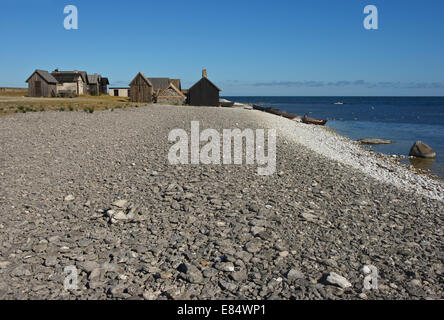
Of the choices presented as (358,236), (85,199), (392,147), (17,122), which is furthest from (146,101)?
(358,236)

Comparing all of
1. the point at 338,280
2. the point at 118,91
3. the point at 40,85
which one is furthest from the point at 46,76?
the point at 338,280

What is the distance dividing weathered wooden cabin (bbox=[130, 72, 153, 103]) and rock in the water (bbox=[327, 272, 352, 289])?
4648cm

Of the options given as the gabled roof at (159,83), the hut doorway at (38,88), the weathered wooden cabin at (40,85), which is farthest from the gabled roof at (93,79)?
the gabled roof at (159,83)

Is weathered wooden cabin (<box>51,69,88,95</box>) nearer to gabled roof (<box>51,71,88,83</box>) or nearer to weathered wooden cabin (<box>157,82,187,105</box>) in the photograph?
gabled roof (<box>51,71,88,83</box>)

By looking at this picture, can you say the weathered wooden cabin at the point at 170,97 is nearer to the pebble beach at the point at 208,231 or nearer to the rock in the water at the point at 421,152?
the rock in the water at the point at 421,152

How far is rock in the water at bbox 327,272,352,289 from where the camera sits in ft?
17.5

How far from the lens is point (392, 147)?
27.9 metres

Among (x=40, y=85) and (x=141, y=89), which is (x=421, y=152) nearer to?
(x=141, y=89)

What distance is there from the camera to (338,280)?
539cm

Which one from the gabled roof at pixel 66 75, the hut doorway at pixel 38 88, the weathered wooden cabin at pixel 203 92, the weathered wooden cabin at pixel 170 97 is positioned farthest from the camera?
the gabled roof at pixel 66 75

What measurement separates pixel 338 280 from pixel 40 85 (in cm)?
6137

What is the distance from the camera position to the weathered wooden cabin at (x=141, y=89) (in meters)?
48.4

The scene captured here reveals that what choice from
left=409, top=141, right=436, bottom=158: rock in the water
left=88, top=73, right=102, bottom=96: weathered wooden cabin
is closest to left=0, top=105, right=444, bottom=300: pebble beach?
left=409, top=141, right=436, bottom=158: rock in the water

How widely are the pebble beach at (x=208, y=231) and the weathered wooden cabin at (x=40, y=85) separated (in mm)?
49854
